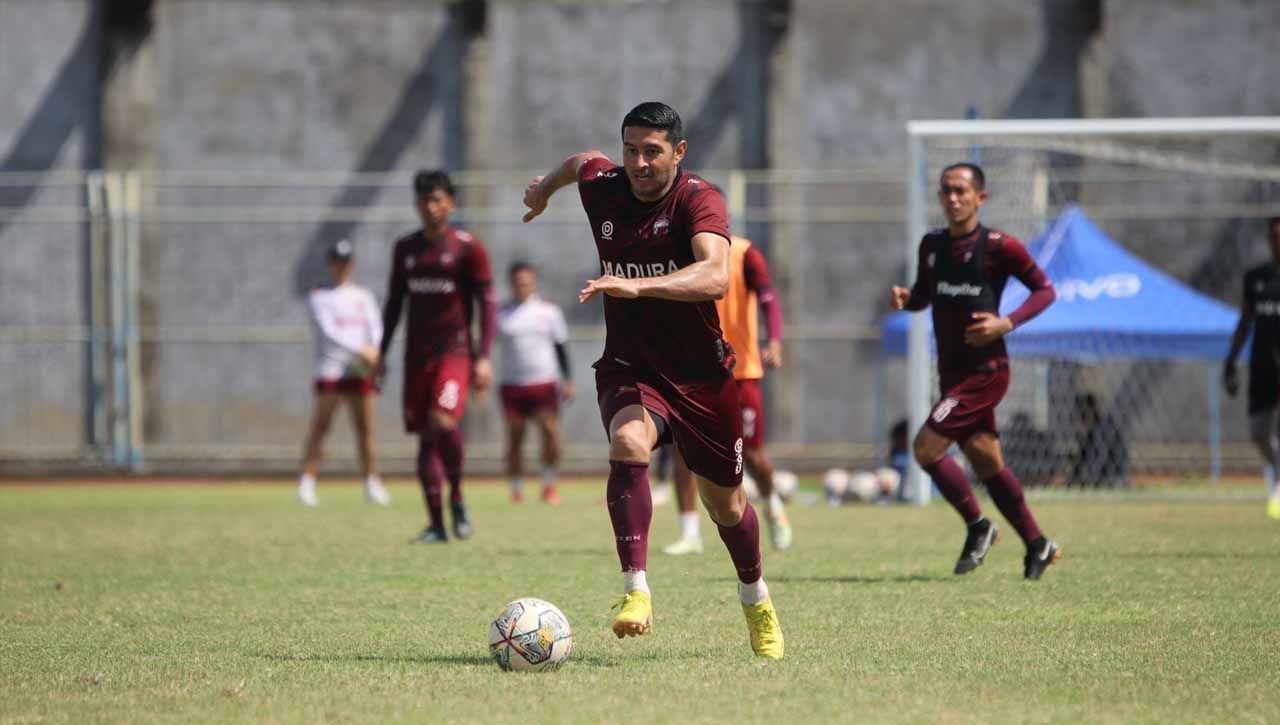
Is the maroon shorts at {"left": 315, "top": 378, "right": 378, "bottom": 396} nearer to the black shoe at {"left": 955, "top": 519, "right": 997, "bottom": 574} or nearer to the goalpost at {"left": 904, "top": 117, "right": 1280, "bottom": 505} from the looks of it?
the goalpost at {"left": 904, "top": 117, "right": 1280, "bottom": 505}

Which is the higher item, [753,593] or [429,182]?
[429,182]

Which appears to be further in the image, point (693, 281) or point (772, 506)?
point (772, 506)

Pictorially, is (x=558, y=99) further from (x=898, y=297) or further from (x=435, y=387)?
(x=898, y=297)

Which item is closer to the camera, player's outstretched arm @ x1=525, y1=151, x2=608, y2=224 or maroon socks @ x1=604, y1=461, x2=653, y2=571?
maroon socks @ x1=604, y1=461, x2=653, y2=571

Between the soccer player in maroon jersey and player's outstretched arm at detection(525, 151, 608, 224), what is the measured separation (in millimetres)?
4510

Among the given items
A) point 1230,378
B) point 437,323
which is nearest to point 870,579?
point 437,323

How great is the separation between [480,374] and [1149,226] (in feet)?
50.5

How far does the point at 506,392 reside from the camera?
58.9 feet

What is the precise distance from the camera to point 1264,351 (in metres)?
14.2

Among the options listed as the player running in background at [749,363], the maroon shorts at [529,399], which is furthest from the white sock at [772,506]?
the maroon shorts at [529,399]

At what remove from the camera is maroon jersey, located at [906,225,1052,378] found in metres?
9.37

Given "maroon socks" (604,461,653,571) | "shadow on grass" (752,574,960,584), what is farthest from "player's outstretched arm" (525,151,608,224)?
"shadow on grass" (752,574,960,584)

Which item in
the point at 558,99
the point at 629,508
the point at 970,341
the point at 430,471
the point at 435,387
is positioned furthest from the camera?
the point at 558,99

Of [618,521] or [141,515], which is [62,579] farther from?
[141,515]
